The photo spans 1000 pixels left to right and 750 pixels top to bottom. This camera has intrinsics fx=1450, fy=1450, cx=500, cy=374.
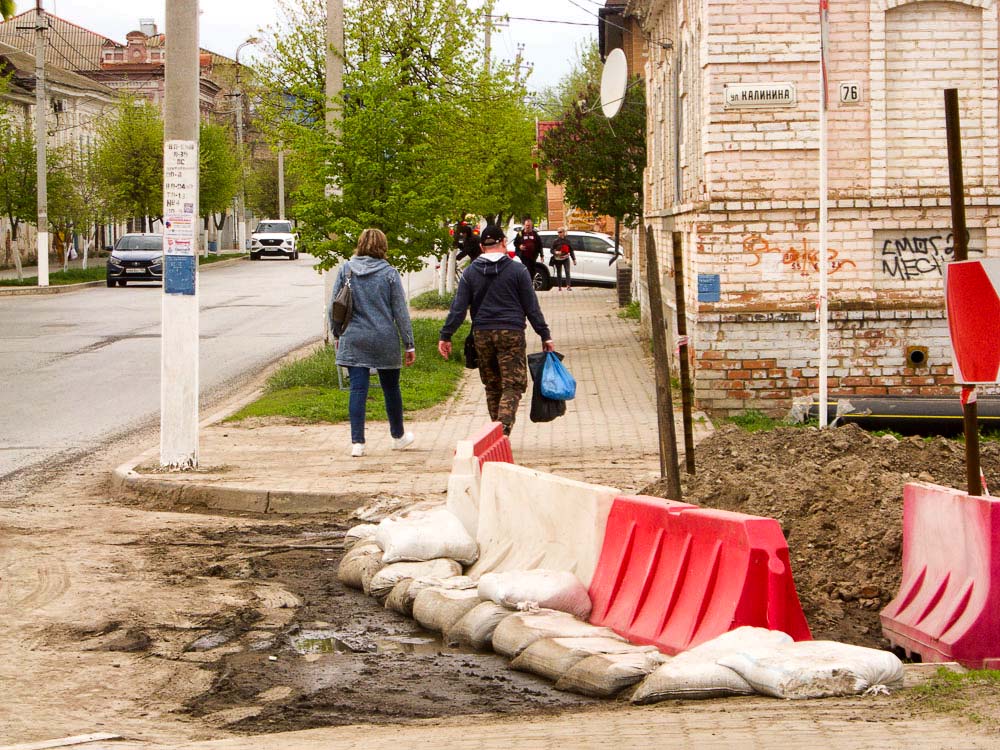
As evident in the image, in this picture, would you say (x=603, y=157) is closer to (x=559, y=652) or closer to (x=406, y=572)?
(x=406, y=572)

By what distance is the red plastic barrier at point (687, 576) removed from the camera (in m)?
5.77

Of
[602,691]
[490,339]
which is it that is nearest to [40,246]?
[490,339]

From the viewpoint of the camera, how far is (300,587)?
7.67 meters

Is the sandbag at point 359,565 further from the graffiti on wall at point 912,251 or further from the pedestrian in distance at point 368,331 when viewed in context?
the graffiti on wall at point 912,251

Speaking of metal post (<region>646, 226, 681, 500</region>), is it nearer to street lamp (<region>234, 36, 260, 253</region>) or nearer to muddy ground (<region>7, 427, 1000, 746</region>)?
muddy ground (<region>7, 427, 1000, 746</region>)

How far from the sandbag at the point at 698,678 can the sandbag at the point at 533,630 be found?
33.3 inches

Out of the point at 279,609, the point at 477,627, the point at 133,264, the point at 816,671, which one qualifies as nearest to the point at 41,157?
the point at 133,264

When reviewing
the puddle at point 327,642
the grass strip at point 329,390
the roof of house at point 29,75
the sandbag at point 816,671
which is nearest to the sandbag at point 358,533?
the puddle at point 327,642

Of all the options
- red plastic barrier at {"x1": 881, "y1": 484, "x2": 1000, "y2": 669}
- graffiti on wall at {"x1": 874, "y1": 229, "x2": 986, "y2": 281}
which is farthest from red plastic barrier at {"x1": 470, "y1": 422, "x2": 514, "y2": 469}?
graffiti on wall at {"x1": 874, "y1": 229, "x2": 986, "y2": 281}

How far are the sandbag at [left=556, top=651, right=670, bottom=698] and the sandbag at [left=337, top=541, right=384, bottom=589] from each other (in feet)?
7.09

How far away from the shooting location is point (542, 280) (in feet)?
134

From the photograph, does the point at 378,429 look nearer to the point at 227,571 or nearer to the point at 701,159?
the point at 701,159

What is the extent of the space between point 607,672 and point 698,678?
416 millimetres

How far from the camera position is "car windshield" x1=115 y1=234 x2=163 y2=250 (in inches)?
1698
